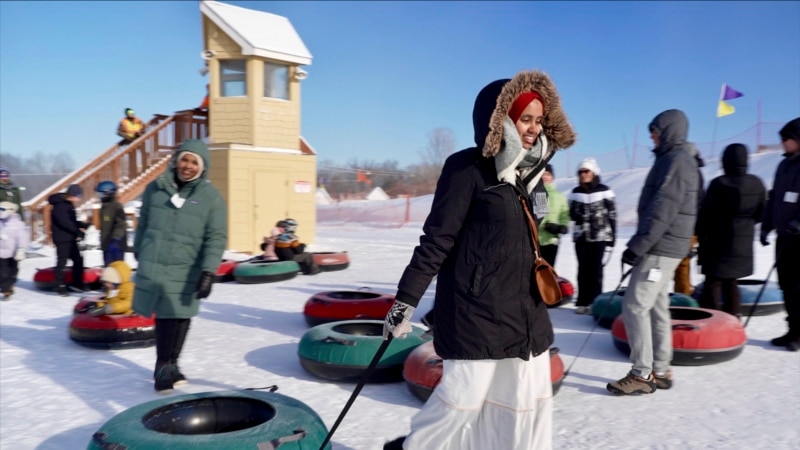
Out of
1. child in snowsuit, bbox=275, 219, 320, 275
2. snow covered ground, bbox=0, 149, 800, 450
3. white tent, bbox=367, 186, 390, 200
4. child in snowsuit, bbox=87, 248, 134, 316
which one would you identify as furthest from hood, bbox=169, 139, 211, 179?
white tent, bbox=367, 186, 390, 200

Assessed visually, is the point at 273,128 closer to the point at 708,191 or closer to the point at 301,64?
the point at 301,64

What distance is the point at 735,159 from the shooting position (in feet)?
19.6

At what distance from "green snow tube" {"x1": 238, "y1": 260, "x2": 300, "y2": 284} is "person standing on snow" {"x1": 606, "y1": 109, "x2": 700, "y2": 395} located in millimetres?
6551

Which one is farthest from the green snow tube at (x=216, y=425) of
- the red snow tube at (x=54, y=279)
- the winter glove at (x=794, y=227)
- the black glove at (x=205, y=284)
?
the red snow tube at (x=54, y=279)

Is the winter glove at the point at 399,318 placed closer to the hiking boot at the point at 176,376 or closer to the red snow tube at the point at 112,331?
the hiking boot at the point at 176,376

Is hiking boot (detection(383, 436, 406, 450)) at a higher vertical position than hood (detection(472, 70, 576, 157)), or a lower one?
lower

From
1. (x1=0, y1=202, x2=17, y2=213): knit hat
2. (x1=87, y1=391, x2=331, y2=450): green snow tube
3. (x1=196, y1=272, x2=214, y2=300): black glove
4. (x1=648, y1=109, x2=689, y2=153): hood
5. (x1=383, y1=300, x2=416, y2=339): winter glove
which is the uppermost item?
(x1=648, y1=109, x2=689, y2=153): hood

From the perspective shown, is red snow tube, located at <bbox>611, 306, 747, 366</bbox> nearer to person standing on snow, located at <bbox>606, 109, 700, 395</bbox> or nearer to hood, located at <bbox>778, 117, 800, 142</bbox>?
person standing on snow, located at <bbox>606, 109, 700, 395</bbox>

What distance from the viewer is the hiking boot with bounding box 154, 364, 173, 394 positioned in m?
4.31

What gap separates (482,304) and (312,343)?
2568 mm

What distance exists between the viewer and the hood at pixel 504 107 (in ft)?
7.77

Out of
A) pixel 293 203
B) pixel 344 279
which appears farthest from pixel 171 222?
pixel 293 203

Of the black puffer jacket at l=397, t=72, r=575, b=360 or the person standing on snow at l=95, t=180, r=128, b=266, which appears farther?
the person standing on snow at l=95, t=180, r=128, b=266

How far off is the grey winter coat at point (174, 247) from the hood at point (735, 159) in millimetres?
4777
